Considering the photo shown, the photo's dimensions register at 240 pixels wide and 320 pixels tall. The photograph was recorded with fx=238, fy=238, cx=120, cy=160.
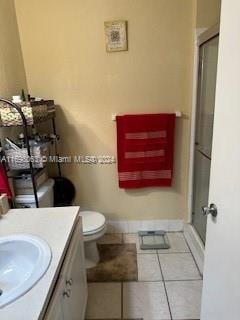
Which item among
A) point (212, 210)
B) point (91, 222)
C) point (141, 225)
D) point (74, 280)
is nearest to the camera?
point (212, 210)

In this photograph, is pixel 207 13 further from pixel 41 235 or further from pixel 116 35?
pixel 41 235

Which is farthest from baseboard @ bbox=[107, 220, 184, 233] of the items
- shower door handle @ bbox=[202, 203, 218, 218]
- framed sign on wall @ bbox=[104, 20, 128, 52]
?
framed sign on wall @ bbox=[104, 20, 128, 52]

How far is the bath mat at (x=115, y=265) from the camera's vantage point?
189 cm

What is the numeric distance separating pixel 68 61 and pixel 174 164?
4.47 feet

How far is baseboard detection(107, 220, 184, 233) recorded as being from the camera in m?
2.48

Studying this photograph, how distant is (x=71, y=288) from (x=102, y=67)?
173cm

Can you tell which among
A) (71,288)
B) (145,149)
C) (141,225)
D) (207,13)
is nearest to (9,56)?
(145,149)

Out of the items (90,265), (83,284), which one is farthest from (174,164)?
(83,284)

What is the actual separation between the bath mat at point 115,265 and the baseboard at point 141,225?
0.66 ft

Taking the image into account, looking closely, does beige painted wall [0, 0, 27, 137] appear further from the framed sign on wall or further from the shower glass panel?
the shower glass panel

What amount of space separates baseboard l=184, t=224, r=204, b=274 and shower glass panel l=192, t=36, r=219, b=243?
5 centimetres

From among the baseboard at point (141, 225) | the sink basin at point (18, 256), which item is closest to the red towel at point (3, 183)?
the sink basin at point (18, 256)

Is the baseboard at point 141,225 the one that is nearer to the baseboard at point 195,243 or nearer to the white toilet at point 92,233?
the baseboard at point 195,243

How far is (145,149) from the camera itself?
86.2 inches
